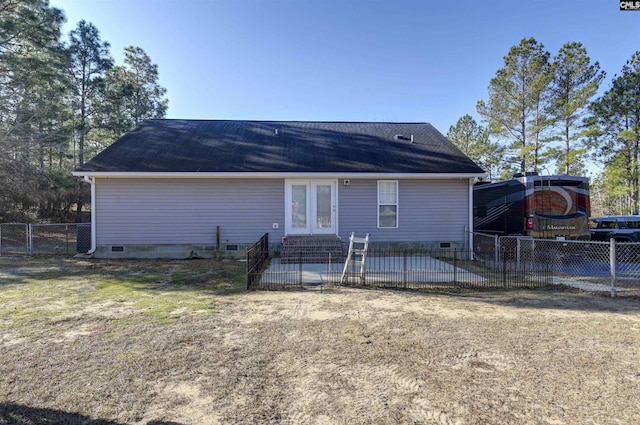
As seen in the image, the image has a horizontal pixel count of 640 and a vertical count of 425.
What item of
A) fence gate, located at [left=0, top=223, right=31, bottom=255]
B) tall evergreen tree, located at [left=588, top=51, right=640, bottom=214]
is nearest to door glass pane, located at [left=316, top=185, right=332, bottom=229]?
fence gate, located at [left=0, top=223, right=31, bottom=255]

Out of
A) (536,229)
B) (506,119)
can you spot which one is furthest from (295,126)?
(506,119)

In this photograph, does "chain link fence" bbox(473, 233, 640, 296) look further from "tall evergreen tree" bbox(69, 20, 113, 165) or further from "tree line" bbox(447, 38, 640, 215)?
"tall evergreen tree" bbox(69, 20, 113, 165)

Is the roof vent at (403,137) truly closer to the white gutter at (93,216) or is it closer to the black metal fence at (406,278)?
the black metal fence at (406,278)

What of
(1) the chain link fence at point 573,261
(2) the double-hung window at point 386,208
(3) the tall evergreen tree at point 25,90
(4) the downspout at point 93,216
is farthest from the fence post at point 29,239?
(1) the chain link fence at point 573,261

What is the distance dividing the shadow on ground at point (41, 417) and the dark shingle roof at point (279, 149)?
845 centimetres

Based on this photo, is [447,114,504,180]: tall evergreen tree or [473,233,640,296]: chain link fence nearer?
[473,233,640,296]: chain link fence

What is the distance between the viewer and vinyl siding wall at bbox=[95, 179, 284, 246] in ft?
34.4

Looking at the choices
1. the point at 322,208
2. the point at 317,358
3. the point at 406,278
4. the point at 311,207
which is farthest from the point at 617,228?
the point at 317,358

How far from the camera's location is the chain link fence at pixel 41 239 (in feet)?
35.9

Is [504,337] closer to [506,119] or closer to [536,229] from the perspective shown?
[536,229]

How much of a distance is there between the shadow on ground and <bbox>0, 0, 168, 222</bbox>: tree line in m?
16.9

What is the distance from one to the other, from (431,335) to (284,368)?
6.58 ft

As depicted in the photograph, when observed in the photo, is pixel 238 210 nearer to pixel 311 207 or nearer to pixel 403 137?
pixel 311 207

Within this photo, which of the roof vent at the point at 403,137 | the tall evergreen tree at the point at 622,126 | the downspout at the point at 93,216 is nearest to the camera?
the downspout at the point at 93,216
